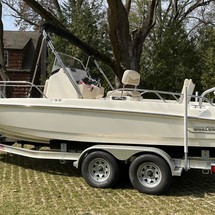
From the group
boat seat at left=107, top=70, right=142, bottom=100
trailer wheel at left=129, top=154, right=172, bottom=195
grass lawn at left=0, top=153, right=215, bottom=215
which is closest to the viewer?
grass lawn at left=0, top=153, right=215, bottom=215

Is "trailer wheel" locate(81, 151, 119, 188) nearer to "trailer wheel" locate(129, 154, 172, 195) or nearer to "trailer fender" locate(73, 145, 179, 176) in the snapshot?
"trailer fender" locate(73, 145, 179, 176)

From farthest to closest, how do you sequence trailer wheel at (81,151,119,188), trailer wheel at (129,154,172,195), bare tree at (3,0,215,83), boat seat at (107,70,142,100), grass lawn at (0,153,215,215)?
bare tree at (3,0,215,83) < boat seat at (107,70,142,100) < trailer wheel at (81,151,119,188) < trailer wheel at (129,154,172,195) < grass lawn at (0,153,215,215)

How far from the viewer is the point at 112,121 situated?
6.07m

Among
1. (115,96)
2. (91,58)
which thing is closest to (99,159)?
(115,96)

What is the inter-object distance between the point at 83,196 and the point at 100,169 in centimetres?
69

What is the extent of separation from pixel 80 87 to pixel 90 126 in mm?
995

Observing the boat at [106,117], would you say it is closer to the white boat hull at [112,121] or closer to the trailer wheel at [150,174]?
the white boat hull at [112,121]

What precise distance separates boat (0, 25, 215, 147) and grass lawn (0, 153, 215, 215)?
Answer: 2.37 feet

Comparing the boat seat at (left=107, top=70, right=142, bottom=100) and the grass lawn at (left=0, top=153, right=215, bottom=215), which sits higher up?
the boat seat at (left=107, top=70, right=142, bottom=100)

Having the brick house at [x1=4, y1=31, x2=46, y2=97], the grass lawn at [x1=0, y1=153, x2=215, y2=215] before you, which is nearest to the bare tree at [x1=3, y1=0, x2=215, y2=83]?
the grass lawn at [x1=0, y1=153, x2=215, y2=215]

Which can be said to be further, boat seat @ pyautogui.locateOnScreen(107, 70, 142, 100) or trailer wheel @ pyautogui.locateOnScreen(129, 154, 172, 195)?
boat seat @ pyautogui.locateOnScreen(107, 70, 142, 100)

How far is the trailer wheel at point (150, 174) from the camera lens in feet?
18.8

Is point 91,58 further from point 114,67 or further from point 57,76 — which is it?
point 114,67

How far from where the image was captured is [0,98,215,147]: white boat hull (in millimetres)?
5812
